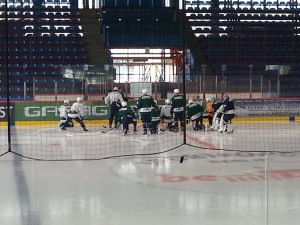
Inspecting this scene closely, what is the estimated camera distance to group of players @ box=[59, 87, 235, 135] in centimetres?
1541

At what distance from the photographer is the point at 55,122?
19.5 m

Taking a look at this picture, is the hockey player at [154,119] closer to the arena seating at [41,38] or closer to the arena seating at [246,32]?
the arena seating at [41,38]

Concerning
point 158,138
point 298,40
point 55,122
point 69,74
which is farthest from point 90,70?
point 298,40

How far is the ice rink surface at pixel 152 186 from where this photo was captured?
521 cm

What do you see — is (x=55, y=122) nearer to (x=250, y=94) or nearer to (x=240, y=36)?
(x=250, y=94)

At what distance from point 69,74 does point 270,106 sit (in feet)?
25.5

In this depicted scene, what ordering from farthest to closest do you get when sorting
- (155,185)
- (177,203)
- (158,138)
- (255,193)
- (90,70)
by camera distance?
1. (90,70)
2. (158,138)
3. (155,185)
4. (255,193)
5. (177,203)

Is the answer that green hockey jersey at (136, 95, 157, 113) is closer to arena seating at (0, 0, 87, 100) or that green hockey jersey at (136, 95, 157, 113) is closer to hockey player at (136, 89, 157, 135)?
hockey player at (136, 89, 157, 135)

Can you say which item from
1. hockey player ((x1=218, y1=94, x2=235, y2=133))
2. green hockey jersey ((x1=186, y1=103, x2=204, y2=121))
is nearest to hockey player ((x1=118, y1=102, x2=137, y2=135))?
green hockey jersey ((x1=186, y1=103, x2=204, y2=121))

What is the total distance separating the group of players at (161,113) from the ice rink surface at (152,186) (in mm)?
2989

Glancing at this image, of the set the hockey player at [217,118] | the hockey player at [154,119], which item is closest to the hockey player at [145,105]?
the hockey player at [154,119]

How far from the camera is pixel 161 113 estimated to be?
16438mm

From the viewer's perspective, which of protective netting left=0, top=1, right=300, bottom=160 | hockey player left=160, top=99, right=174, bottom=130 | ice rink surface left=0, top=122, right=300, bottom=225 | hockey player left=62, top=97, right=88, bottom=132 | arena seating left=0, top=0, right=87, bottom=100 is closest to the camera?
ice rink surface left=0, top=122, right=300, bottom=225

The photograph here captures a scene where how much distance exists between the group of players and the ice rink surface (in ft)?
9.81
